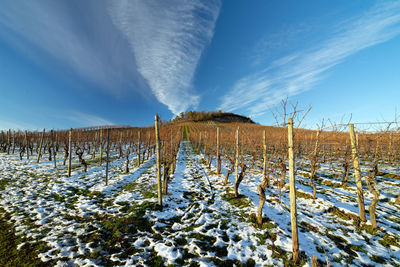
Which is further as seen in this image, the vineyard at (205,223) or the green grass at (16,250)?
the vineyard at (205,223)

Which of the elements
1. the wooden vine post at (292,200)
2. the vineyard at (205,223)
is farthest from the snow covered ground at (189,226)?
the wooden vine post at (292,200)

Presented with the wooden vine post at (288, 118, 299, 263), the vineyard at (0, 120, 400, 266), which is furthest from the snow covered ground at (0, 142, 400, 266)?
the wooden vine post at (288, 118, 299, 263)

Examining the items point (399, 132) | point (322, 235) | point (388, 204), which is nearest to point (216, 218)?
point (322, 235)

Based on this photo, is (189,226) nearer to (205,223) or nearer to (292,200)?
(205,223)

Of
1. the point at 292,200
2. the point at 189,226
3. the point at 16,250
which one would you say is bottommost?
the point at 189,226

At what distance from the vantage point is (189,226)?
392 centimetres

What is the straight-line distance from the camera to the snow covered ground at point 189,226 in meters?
2.89

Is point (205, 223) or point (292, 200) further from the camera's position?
point (205, 223)

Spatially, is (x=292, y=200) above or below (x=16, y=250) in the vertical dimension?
above

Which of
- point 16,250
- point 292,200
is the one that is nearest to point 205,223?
point 292,200

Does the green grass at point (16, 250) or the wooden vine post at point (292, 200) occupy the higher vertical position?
the wooden vine post at point (292, 200)

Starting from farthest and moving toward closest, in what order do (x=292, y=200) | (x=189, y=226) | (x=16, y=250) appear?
(x=189, y=226)
(x=16, y=250)
(x=292, y=200)

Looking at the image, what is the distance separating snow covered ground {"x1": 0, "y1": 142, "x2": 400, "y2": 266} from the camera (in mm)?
2893

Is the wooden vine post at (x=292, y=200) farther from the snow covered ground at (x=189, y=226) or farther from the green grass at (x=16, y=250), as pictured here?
the green grass at (x=16, y=250)
